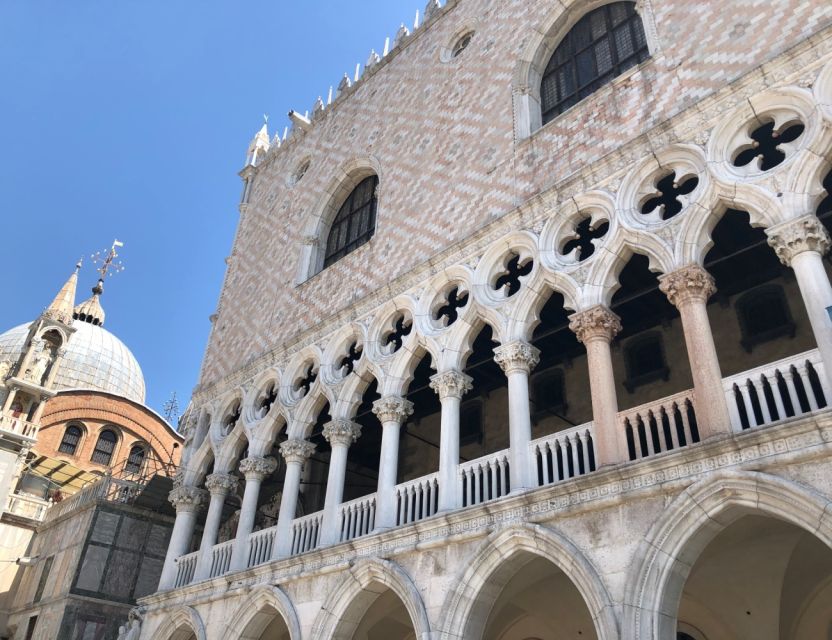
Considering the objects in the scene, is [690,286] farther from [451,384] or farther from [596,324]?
[451,384]

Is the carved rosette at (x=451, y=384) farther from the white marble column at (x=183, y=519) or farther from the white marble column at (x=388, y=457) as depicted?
the white marble column at (x=183, y=519)

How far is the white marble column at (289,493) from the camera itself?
10.7m

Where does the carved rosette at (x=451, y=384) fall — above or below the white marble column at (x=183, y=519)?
above

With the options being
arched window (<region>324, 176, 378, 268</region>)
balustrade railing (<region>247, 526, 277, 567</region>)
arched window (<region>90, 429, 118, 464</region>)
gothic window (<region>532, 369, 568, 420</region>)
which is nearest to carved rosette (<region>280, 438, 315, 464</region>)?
balustrade railing (<region>247, 526, 277, 567</region>)

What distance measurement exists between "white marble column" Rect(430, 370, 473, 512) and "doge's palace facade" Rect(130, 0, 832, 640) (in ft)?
0.13

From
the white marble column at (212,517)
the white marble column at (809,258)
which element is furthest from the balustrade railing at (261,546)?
the white marble column at (809,258)

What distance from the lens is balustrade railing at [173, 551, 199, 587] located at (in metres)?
12.2

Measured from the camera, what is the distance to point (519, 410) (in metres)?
8.73

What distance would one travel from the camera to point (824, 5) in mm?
8109

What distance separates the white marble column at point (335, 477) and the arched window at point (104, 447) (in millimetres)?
21629

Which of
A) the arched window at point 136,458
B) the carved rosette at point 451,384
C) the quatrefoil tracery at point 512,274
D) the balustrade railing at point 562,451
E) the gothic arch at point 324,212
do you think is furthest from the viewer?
the arched window at point 136,458

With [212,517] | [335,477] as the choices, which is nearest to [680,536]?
[335,477]

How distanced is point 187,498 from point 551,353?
6.84 m

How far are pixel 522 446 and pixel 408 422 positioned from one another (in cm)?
603
